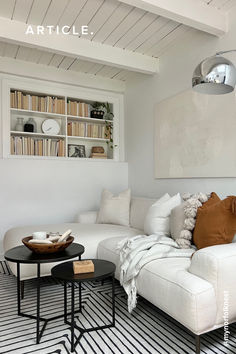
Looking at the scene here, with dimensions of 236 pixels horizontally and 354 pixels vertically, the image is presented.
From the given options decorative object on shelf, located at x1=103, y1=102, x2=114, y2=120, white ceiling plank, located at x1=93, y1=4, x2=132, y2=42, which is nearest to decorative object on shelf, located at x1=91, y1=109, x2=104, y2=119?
decorative object on shelf, located at x1=103, y1=102, x2=114, y2=120

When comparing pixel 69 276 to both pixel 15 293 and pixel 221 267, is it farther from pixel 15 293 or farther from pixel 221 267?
pixel 15 293


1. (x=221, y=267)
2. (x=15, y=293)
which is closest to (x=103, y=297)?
(x=15, y=293)

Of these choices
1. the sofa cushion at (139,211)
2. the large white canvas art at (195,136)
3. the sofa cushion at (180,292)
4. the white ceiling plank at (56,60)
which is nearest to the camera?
the sofa cushion at (180,292)

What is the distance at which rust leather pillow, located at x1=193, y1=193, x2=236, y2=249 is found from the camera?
1.99 meters

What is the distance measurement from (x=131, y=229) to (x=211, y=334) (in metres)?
1.52

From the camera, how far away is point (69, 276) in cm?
169

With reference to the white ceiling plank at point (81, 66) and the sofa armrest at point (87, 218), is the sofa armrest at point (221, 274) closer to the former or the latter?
the sofa armrest at point (87, 218)

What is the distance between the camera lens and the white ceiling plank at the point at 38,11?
8.22 ft

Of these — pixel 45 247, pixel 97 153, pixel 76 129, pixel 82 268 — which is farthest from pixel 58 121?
pixel 82 268

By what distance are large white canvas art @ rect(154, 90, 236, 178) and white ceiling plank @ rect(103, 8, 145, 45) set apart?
3.00 ft

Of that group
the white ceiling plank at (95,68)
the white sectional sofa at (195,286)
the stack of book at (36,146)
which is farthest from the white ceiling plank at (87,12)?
the white sectional sofa at (195,286)

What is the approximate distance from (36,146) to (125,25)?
6.42 ft

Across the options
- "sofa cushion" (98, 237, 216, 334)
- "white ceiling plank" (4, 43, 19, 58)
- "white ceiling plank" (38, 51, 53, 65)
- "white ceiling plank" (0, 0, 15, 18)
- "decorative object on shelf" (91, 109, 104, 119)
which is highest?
"white ceiling plank" (0, 0, 15, 18)

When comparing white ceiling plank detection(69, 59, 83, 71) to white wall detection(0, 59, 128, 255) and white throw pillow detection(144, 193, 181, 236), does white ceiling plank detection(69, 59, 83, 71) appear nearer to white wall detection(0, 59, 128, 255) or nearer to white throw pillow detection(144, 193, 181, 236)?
white wall detection(0, 59, 128, 255)
